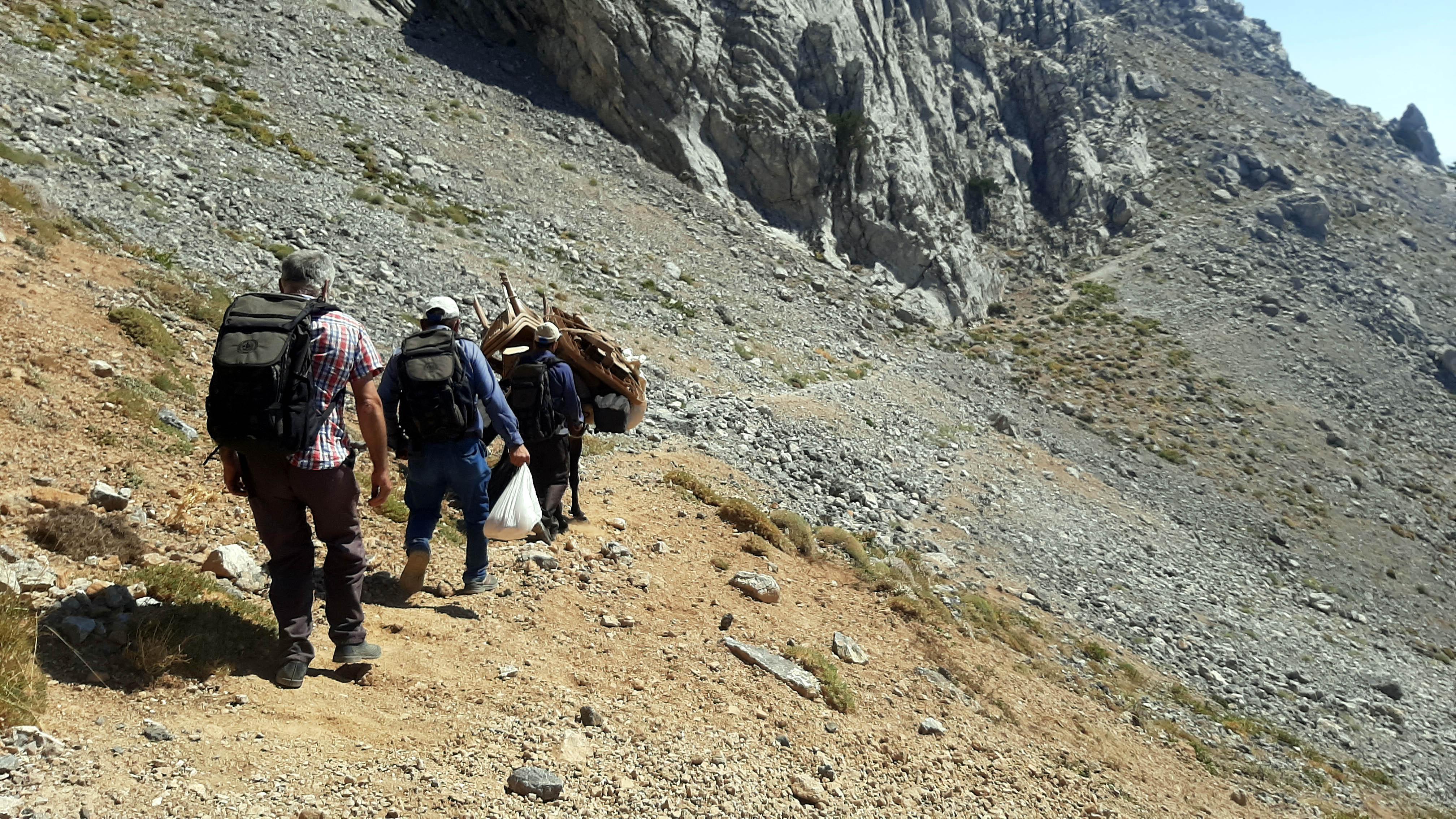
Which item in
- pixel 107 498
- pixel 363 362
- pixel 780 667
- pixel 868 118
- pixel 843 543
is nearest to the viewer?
pixel 363 362

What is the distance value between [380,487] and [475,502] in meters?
1.22

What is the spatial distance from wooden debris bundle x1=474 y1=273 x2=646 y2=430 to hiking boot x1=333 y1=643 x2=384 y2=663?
3.23 meters

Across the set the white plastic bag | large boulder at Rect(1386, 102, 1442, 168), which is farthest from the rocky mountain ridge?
large boulder at Rect(1386, 102, 1442, 168)

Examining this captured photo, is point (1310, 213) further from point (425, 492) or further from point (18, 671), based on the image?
point (18, 671)

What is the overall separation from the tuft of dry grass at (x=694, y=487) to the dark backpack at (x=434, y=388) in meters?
4.69

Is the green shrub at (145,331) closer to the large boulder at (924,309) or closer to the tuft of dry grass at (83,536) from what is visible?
the tuft of dry grass at (83,536)

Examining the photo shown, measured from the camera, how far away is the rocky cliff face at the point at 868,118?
1192 inches

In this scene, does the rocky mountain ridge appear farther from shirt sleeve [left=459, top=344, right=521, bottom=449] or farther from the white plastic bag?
the white plastic bag

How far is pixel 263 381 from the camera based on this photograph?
360 centimetres

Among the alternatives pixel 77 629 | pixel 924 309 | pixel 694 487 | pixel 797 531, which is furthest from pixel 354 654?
pixel 924 309

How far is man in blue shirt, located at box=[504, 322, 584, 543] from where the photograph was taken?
270 inches

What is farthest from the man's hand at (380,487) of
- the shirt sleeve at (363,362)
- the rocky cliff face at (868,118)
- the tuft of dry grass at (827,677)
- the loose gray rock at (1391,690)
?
the rocky cliff face at (868,118)

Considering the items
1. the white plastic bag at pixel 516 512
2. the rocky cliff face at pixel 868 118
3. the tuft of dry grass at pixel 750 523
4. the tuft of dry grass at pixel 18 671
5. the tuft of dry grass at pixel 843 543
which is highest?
the rocky cliff face at pixel 868 118

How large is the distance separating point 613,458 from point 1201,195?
47959mm
